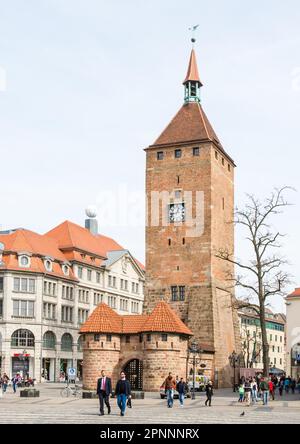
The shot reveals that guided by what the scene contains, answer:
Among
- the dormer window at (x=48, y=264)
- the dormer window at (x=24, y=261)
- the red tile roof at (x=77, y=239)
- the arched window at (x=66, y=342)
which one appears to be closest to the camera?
the dormer window at (x=24, y=261)

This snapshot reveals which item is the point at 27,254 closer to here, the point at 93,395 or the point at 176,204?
the point at 176,204

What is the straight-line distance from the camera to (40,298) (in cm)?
7512

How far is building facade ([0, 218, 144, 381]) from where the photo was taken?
7250 centimetres

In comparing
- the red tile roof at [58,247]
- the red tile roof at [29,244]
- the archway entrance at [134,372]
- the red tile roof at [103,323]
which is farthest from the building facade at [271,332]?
the red tile roof at [103,323]

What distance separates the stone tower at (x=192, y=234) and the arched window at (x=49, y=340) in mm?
18018

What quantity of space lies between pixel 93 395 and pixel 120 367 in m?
9.85

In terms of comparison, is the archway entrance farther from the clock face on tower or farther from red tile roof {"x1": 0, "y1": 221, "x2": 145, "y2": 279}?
red tile roof {"x1": 0, "y1": 221, "x2": 145, "y2": 279}

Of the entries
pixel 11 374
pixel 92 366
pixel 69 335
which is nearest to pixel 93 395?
pixel 92 366

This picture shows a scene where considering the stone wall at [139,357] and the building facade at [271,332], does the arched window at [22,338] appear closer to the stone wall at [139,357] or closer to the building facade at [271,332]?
the stone wall at [139,357]

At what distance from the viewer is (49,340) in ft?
248

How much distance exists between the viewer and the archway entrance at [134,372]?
51.2 m

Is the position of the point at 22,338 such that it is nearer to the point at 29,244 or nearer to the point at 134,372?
the point at 29,244

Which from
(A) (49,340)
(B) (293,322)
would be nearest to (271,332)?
(B) (293,322)
